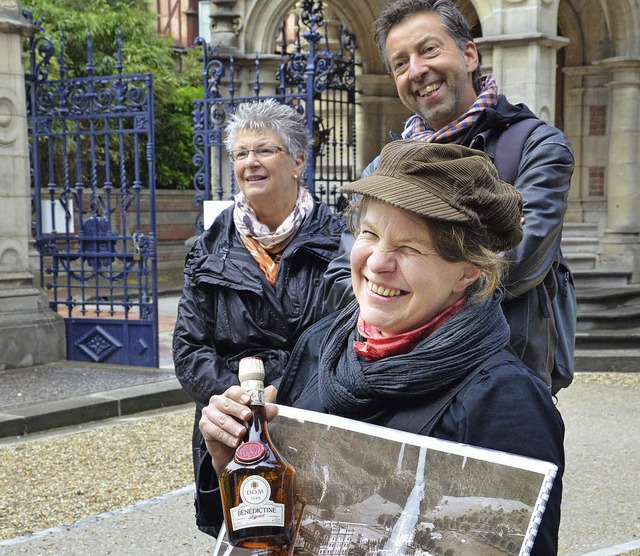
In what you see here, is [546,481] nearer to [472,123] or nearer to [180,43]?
[472,123]

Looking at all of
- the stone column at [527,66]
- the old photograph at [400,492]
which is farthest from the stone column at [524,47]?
the old photograph at [400,492]

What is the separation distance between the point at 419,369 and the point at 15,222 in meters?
8.20

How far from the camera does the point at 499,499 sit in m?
1.42

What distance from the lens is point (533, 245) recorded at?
2436 mm

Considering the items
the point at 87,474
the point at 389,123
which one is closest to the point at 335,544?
the point at 87,474

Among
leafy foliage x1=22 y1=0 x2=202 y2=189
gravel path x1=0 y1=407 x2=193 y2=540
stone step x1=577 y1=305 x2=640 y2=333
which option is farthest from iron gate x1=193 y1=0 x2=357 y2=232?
leafy foliage x1=22 y1=0 x2=202 y2=189

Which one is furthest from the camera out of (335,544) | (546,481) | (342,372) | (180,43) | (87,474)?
(180,43)

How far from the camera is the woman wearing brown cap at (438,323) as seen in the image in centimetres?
160

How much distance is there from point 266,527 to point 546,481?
0.47 metres

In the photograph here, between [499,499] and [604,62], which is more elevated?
[604,62]

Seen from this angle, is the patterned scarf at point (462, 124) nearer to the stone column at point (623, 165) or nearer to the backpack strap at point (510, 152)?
the backpack strap at point (510, 152)

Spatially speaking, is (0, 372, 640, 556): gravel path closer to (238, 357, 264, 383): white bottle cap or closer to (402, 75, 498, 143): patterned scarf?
(402, 75, 498, 143): patterned scarf

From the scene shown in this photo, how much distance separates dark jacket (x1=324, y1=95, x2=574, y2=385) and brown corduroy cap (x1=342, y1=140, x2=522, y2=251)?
2.39 feet

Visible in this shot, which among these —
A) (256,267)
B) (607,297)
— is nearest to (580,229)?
(607,297)
